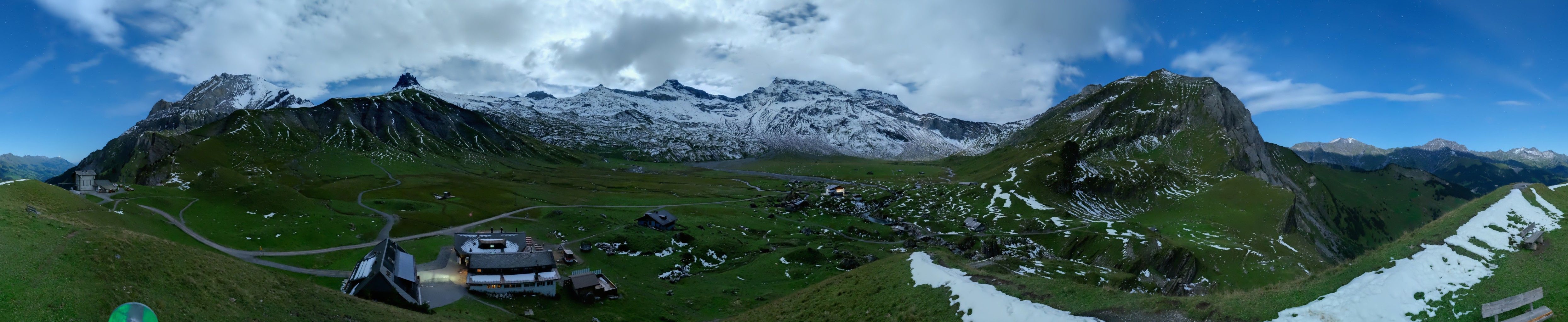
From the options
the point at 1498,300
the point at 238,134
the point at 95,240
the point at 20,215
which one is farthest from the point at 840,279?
the point at 238,134

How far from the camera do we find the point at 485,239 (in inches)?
2793

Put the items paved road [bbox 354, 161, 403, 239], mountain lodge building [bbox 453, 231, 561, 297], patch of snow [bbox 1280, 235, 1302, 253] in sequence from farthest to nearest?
patch of snow [bbox 1280, 235, 1302, 253]
paved road [bbox 354, 161, 403, 239]
mountain lodge building [bbox 453, 231, 561, 297]

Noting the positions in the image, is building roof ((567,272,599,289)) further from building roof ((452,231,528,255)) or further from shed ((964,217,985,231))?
shed ((964,217,985,231))

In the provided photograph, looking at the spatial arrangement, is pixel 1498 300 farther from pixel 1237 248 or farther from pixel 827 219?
pixel 827 219

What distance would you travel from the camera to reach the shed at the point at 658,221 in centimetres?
9894

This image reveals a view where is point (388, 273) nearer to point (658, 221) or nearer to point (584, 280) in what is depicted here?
point (584, 280)

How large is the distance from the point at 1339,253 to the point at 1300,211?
37.1ft

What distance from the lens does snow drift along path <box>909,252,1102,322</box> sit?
2686 centimetres

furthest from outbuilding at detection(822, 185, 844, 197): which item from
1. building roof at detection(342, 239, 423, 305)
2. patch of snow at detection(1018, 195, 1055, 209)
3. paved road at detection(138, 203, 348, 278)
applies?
paved road at detection(138, 203, 348, 278)

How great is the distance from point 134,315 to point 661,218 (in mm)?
87352

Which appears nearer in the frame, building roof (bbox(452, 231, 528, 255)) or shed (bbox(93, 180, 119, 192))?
building roof (bbox(452, 231, 528, 255))

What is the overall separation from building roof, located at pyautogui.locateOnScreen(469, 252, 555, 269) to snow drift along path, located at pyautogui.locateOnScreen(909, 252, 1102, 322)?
41408 mm

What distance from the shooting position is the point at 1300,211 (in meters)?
141

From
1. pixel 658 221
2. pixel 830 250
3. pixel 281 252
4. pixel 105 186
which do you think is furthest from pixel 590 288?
pixel 105 186
